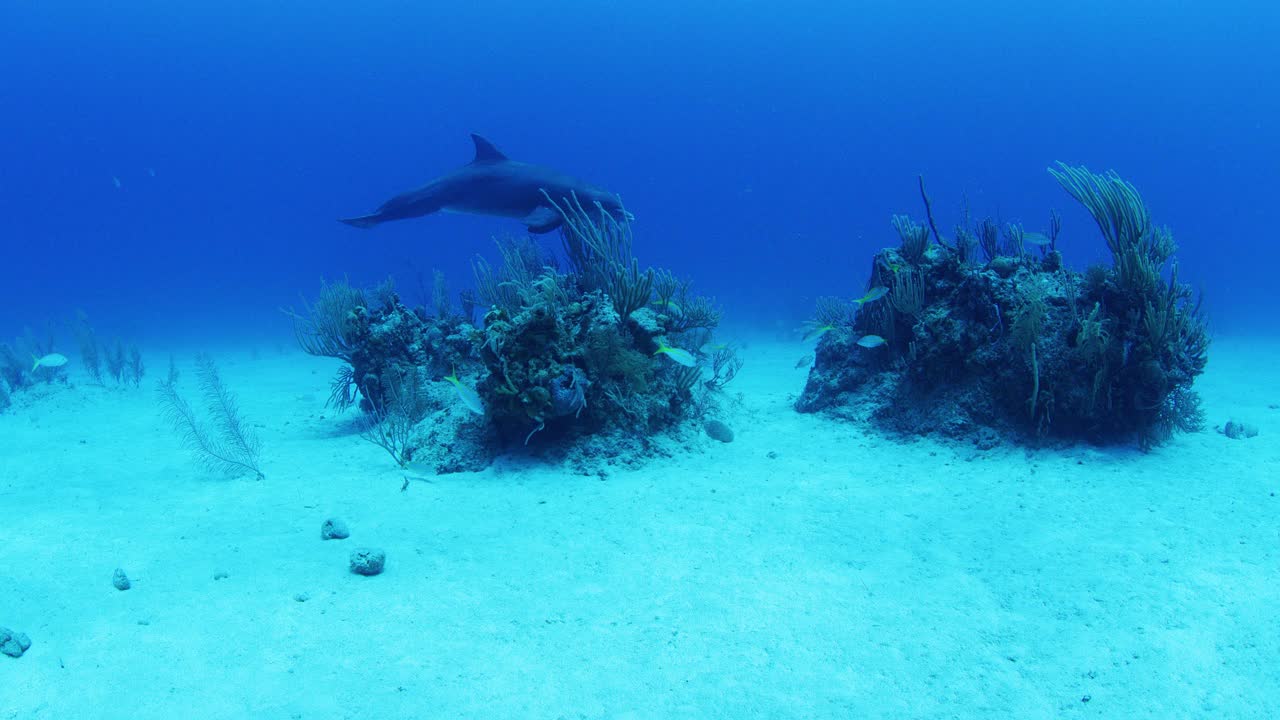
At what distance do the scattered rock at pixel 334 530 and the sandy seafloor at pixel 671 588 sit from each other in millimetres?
147

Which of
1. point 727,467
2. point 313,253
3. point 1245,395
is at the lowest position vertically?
point 313,253

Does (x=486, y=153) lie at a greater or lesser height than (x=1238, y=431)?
lesser

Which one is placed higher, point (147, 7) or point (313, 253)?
point (147, 7)

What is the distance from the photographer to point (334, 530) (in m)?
3.73

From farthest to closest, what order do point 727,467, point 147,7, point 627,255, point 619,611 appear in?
point 147,7 → point 627,255 → point 727,467 → point 619,611

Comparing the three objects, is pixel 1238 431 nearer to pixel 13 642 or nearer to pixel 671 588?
pixel 671 588

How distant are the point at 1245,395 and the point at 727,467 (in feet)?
30.0

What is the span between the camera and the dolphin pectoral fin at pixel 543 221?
682 cm

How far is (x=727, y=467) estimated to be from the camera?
206 inches

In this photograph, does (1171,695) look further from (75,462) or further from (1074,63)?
(1074,63)

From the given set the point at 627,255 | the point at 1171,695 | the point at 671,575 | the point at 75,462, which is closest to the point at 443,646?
the point at 671,575

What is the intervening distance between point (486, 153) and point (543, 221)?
1868mm

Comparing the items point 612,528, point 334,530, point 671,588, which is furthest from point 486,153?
point 671,588

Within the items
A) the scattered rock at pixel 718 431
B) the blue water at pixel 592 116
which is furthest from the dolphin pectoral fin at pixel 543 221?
the blue water at pixel 592 116
